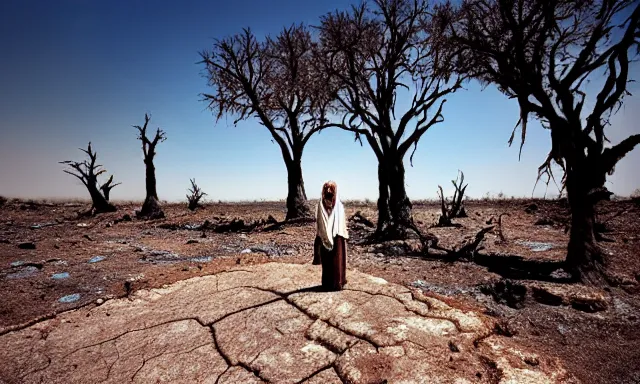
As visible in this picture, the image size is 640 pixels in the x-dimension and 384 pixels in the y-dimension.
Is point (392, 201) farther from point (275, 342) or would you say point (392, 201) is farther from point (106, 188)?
point (106, 188)

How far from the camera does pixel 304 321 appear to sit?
3920 millimetres

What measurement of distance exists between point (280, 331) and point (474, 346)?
2094 mm

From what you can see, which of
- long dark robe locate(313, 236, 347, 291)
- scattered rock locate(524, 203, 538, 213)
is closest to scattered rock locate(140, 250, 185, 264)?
long dark robe locate(313, 236, 347, 291)

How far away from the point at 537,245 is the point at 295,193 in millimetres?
8872

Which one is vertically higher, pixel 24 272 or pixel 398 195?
pixel 398 195

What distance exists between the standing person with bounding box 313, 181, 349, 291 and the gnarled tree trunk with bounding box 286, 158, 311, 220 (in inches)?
360

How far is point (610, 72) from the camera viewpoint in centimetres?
574

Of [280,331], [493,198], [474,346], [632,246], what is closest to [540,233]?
[632,246]

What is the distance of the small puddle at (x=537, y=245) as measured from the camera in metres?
7.64

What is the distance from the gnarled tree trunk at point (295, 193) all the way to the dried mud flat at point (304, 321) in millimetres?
6473

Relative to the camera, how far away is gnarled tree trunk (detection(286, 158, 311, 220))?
13969 mm

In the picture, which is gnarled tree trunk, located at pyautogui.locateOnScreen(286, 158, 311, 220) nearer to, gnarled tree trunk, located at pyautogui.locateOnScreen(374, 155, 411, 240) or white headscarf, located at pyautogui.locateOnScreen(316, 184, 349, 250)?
gnarled tree trunk, located at pyautogui.locateOnScreen(374, 155, 411, 240)

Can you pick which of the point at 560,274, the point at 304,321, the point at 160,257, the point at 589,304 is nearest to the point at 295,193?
the point at 160,257

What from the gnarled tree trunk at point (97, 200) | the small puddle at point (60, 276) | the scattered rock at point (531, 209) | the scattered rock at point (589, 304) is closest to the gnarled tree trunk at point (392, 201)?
the scattered rock at point (589, 304)
